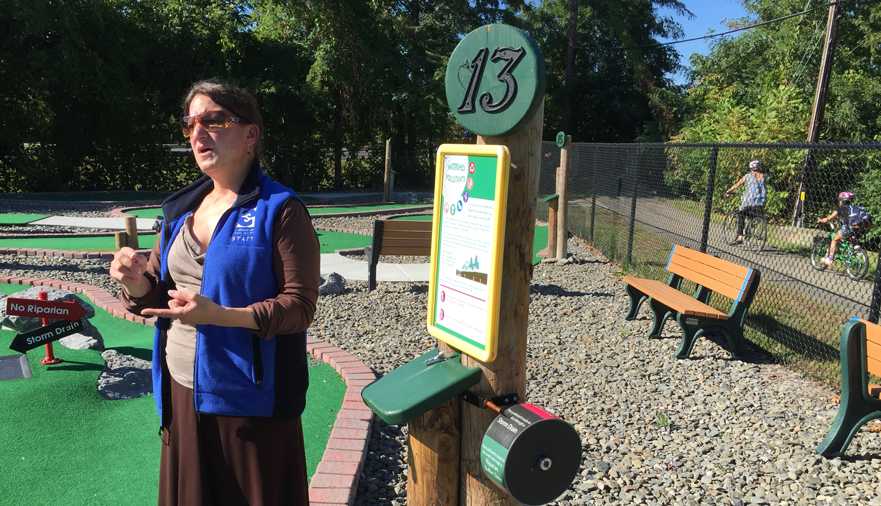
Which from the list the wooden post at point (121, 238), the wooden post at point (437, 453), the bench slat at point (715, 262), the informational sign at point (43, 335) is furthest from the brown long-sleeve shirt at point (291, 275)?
the wooden post at point (121, 238)

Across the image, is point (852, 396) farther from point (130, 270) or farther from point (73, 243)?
point (73, 243)

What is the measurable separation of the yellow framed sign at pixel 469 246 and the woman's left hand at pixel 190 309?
2.03 ft

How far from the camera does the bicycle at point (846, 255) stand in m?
9.29

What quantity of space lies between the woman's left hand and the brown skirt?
395 millimetres

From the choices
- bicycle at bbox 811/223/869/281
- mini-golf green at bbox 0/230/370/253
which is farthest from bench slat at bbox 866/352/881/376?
mini-golf green at bbox 0/230/370/253

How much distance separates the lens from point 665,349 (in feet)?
18.0

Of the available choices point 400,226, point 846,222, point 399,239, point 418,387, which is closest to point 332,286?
point 399,239

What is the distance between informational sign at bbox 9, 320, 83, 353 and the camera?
4.07 metres

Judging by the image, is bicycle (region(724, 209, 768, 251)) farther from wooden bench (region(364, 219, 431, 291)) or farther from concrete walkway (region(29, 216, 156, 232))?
concrete walkway (region(29, 216, 156, 232))

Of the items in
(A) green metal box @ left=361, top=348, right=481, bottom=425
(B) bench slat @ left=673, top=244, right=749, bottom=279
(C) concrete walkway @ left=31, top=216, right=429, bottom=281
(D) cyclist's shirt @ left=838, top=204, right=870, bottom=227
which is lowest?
(C) concrete walkway @ left=31, top=216, right=429, bottom=281

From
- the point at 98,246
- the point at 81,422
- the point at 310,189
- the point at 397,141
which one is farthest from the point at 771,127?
the point at 81,422

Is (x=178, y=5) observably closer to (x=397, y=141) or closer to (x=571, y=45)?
(x=397, y=141)

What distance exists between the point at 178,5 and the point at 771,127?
17.9 metres

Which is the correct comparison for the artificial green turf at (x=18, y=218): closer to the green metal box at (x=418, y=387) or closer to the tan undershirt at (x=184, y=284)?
the tan undershirt at (x=184, y=284)
